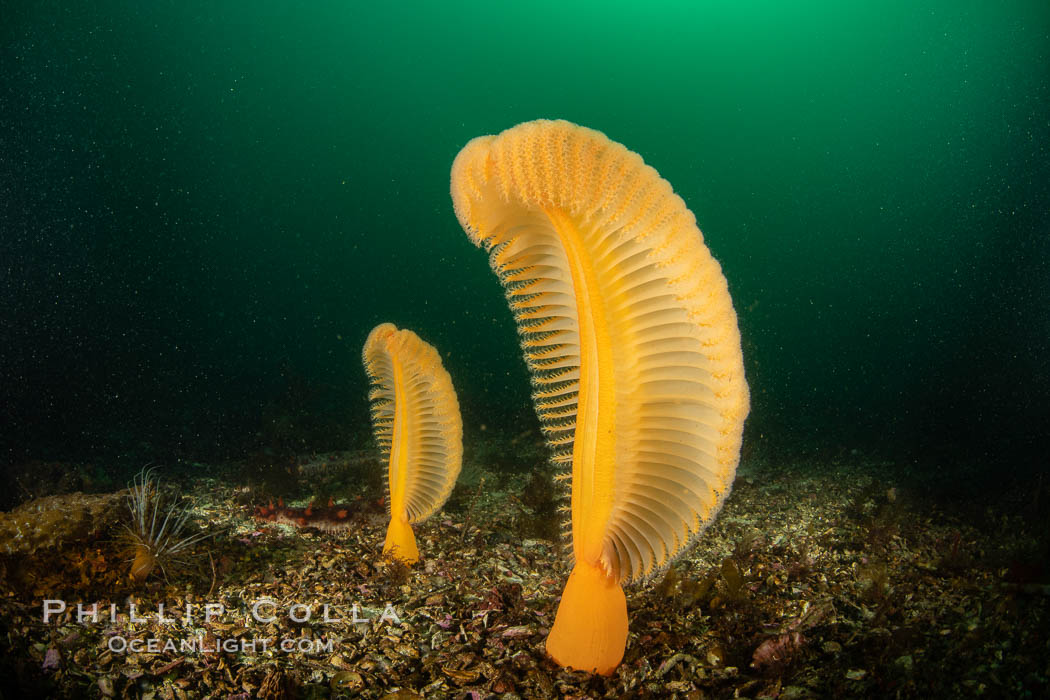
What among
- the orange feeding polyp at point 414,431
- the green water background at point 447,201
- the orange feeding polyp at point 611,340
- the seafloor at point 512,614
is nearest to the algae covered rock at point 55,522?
the seafloor at point 512,614

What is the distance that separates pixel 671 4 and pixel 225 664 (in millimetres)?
31770

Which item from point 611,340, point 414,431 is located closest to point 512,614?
point 414,431

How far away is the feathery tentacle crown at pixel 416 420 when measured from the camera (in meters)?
3.26

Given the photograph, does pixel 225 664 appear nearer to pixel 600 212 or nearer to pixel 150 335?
pixel 600 212

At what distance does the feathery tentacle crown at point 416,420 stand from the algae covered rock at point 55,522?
1.68m

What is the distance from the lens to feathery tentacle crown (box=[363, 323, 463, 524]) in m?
3.26

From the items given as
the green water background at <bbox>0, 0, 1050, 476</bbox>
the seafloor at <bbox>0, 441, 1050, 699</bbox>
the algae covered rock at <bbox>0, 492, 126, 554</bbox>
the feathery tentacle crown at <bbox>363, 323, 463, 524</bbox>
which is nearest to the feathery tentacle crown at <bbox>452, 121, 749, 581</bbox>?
the seafloor at <bbox>0, 441, 1050, 699</bbox>

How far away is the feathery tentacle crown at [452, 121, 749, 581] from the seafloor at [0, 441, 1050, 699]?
65 centimetres

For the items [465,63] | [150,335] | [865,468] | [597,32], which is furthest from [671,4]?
[150,335]

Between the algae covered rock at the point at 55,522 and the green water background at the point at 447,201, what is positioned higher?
the green water background at the point at 447,201

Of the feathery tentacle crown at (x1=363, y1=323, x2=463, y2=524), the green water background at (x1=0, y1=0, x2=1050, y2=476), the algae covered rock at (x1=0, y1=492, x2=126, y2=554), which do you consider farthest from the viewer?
the green water background at (x1=0, y1=0, x2=1050, y2=476)

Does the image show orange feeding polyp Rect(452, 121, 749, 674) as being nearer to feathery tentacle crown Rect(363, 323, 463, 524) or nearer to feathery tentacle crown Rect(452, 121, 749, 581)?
feathery tentacle crown Rect(452, 121, 749, 581)

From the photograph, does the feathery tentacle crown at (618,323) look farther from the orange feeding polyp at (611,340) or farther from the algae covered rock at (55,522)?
the algae covered rock at (55,522)

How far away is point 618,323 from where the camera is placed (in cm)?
188
